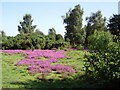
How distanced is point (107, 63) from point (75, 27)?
121 feet

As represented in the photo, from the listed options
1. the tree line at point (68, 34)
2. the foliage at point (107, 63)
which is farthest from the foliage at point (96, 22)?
the foliage at point (107, 63)

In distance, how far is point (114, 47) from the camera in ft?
30.3

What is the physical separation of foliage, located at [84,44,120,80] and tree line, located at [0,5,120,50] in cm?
1285

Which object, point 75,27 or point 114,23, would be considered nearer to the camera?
point 75,27

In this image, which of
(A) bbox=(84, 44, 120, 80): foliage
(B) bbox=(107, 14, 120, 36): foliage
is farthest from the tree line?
(A) bbox=(84, 44, 120, 80): foliage

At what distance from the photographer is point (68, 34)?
4719cm

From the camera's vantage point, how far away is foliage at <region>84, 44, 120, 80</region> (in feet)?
28.4

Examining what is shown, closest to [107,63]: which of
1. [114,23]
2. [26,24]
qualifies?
[114,23]

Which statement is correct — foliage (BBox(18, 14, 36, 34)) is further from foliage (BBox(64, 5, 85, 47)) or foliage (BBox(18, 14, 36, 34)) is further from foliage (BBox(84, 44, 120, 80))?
foliage (BBox(84, 44, 120, 80))

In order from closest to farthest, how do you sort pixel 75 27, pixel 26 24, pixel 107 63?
pixel 107 63 < pixel 75 27 < pixel 26 24

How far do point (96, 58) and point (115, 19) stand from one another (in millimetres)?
43265

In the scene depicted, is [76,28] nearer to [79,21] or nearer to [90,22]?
[79,21]

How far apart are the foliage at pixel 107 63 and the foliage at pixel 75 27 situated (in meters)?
34.7

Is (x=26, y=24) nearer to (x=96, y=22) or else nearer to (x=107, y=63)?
(x=96, y=22)
